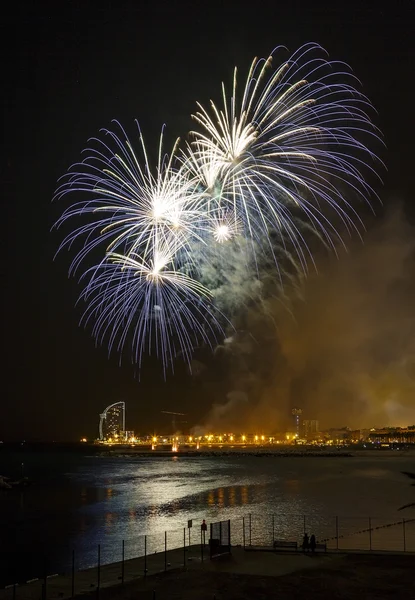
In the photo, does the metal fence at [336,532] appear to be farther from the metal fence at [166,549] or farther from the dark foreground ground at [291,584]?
the dark foreground ground at [291,584]

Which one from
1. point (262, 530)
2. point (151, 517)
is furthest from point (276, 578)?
point (151, 517)

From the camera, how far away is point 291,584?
64.4 feet

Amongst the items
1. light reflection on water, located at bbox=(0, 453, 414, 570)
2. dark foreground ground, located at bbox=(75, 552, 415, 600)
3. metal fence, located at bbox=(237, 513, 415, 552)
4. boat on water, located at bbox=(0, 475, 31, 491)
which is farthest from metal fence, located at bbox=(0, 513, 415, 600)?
boat on water, located at bbox=(0, 475, 31, 491)

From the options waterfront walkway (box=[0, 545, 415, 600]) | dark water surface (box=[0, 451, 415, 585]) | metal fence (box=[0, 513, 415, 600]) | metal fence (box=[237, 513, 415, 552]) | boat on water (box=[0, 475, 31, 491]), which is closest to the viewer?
waterfront walkway (box=[0, 545, 415, 600])

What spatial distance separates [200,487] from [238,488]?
495cm

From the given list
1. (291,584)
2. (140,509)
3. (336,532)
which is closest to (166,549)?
(291,584)

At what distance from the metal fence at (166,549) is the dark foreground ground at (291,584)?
121 cm

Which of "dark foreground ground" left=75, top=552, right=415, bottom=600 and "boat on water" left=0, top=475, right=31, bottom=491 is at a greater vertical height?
"dark foreground ground" left=75, top=552, right=415, bottom=600

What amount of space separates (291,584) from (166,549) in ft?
29.5

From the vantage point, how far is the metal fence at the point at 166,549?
68.0ft

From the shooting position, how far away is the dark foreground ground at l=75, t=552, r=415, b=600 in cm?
1842

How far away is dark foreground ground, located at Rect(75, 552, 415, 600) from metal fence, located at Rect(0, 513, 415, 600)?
121cm

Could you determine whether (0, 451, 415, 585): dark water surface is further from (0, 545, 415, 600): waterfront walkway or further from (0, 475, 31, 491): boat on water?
(0, 545, 415, 600): waterfront walkway

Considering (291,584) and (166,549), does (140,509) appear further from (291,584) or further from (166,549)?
(291,584)
